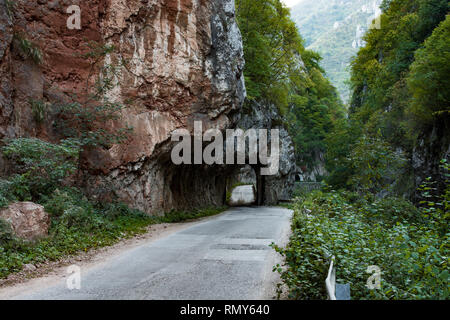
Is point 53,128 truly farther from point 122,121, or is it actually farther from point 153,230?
point 153,230

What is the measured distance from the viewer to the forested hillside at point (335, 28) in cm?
9538

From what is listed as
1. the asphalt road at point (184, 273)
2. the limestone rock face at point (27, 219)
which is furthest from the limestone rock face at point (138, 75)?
the asphalt road at point (184, 273)

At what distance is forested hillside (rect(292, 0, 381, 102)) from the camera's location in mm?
95375

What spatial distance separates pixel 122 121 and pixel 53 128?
8.04ft

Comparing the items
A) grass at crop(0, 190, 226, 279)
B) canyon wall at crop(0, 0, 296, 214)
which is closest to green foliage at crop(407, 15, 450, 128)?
canyon wall at crop(0, 0, 296, 214)

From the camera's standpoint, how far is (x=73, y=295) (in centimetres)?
481

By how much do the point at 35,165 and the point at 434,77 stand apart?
49.8 ft

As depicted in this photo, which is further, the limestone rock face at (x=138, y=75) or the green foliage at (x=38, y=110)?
the limestone rock face at (x=138, y=75)

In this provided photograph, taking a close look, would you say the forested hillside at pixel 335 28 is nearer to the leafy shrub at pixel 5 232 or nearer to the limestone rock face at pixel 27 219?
the limestone rock face at pixel 27 219

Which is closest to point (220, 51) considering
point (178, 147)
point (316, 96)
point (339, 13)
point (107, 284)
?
point (178, 147)

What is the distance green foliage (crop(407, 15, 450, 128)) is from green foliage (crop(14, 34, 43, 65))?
48.2 feet

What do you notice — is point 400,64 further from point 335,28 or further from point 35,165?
point 335,28

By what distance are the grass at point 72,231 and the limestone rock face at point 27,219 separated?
20cm
